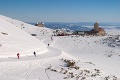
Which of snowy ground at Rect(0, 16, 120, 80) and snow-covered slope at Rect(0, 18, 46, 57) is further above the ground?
snow-covered slope at Rect(0, 18, 46, 57)

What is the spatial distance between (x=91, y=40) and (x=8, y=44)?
30.2 m

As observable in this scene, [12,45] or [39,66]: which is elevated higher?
[12,45]

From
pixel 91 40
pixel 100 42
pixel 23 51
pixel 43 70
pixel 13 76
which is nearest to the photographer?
pixel 13 76

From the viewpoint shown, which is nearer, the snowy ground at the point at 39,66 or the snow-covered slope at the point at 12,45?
the snowy ground at the point at 39,66

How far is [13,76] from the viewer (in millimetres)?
19266

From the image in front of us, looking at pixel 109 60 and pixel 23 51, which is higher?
pixel 23 51

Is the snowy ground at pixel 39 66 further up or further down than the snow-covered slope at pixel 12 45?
further down

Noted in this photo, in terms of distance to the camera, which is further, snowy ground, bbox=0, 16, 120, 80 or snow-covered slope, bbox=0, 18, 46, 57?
snow-covered slope, bbox=0, 18, 46, 57

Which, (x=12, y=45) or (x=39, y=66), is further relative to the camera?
(x=12, y=45)

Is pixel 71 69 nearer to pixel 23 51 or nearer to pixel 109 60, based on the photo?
pixel 23 51

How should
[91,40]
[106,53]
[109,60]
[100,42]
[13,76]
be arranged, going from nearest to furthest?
[13,76] → [109,60] → [106,53] → [100,42] → [91,40]

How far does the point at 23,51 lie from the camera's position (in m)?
28.5

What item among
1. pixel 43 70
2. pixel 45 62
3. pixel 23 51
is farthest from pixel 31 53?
pixel 43 70

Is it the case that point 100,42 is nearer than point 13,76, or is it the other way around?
point 13,76
